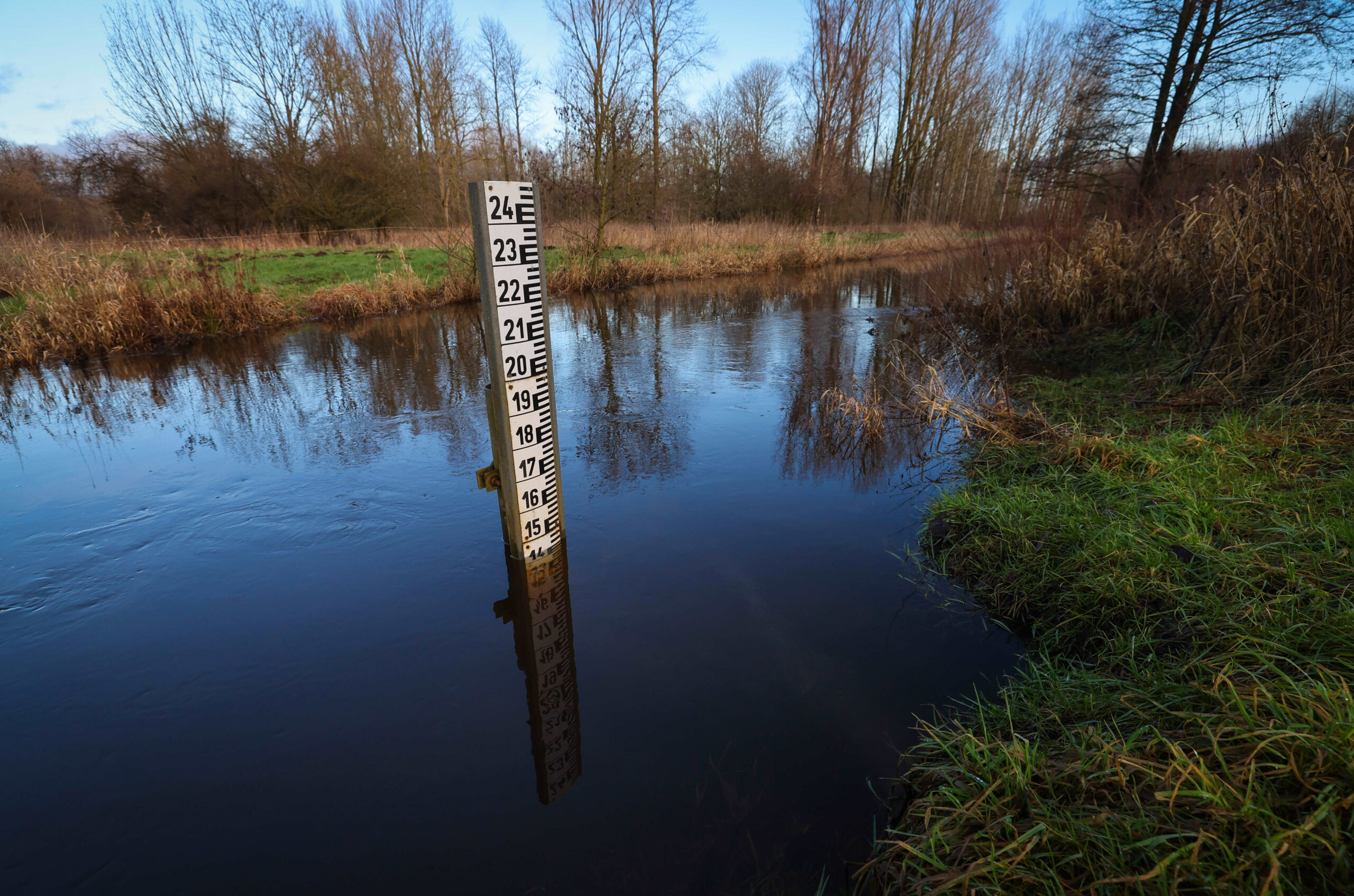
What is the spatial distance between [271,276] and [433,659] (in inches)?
578

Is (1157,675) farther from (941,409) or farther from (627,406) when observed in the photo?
(627,406)

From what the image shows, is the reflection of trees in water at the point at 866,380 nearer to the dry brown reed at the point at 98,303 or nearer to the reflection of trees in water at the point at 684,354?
the reflection of trees in water at the point at 684,354

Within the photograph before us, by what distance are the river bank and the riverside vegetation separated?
6.03 metres

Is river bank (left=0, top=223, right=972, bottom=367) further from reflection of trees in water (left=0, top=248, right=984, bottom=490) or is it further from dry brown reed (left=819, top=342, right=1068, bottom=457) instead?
dry brown reed (left=819, top=342, right=1068, bottom=457)

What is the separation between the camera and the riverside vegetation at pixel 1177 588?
55.4 inches

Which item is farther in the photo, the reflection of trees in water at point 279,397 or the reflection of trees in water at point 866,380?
the reflection of trees in water at point 279,397

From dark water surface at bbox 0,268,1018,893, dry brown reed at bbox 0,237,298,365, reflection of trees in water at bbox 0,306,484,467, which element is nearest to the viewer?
dark water surface at bbox 0,268,1018,893

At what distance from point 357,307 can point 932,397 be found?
10971mm

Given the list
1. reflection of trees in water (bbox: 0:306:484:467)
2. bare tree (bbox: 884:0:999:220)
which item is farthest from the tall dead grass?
bare tree (bbox: 884:0:999:220)

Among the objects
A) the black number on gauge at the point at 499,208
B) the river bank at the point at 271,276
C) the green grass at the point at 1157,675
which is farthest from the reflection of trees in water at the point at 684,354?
the black number on gauge at the point at 499,208

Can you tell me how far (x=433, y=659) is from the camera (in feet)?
8.98

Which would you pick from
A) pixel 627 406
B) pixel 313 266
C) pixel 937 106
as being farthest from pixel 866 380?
pixel 937 106

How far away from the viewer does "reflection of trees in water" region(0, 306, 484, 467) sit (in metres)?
5.48

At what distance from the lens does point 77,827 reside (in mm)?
1976
